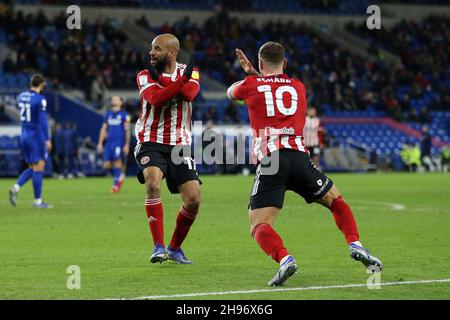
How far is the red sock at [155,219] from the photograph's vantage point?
1068 cm

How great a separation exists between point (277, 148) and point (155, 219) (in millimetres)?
2084

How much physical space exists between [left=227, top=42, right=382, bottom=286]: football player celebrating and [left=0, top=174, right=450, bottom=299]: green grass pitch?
1.86ft

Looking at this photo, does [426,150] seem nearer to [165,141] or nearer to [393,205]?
[393,205]

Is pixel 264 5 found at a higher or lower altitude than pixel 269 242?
higher

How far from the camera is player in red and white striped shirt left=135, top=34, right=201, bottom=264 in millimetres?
10570

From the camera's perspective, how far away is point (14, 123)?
35.7 m

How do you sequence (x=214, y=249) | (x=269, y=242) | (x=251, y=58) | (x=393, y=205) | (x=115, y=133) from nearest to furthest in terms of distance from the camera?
(x=269, y=242) → (x=214, y=249) → (x=393, y=205) → (x=115, y=133) → (x=251, y=58)

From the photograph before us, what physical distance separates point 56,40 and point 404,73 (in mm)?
16582

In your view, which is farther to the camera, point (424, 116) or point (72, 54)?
point (424, 116)

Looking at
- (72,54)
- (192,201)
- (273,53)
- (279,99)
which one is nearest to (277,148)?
(279,99)

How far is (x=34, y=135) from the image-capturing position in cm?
1905

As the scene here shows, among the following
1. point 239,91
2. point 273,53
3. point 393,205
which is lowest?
point 393,205

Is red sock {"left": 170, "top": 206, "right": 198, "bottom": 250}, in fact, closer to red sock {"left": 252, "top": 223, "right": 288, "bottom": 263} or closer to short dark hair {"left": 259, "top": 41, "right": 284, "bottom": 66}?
red sock {"left": 252, "top": 223, "right": 288, "bottom": 263}

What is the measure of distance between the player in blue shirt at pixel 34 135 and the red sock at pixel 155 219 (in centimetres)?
821
